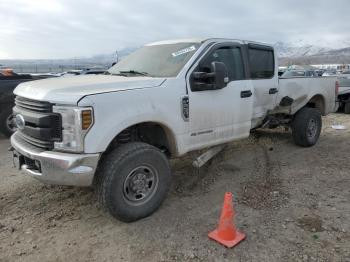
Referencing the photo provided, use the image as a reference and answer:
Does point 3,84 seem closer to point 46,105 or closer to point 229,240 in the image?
point 46,105

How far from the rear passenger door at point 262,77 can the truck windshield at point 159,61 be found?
1.22 meters

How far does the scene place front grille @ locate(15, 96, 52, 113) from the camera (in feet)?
11.5

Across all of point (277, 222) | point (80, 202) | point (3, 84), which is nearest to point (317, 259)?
point (277, 222)

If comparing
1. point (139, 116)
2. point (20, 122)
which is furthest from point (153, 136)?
point (20, 122)

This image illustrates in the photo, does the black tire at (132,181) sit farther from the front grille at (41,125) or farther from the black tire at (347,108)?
the black tire at (347,108)

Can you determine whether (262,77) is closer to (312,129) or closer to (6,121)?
(312,129)

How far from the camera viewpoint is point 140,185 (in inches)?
155

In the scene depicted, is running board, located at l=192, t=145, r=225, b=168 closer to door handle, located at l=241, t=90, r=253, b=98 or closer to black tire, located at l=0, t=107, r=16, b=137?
door handle, located at l=241, t=90, r=253, b=98

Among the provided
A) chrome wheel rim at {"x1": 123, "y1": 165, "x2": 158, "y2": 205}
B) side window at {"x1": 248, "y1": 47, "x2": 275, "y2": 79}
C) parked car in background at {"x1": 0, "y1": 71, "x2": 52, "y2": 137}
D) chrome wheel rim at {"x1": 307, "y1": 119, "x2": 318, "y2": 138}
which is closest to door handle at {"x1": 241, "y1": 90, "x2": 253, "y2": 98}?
side window at {"x1": 248, "y1": 47, "x2": 275, "y2": 79}

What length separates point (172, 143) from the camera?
4.32 meters

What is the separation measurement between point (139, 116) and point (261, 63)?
2780 millimetres

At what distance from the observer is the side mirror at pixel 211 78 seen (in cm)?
430

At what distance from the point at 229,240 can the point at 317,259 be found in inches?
31.0

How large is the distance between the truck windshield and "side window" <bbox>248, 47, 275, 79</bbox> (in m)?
1.17
